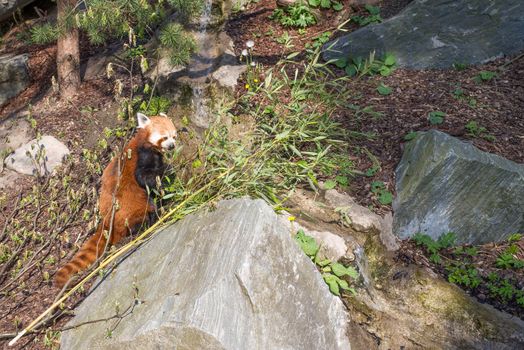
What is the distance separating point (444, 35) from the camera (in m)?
5.36

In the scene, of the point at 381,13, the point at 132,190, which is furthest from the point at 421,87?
the point at 132,190

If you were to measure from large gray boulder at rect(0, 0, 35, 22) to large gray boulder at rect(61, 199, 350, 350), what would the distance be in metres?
4.80

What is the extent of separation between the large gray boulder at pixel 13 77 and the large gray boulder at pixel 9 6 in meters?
0.91

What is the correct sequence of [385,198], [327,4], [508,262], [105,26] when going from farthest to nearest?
1. [327,4]
2. [105,26]
3. [385,198]
4. [508,262]

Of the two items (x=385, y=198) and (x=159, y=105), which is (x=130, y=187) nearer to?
(x=159, y=105)

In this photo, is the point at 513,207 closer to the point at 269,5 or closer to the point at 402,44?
the point at 402,44

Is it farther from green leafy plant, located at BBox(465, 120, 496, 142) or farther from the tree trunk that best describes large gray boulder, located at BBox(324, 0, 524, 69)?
the tree trunk

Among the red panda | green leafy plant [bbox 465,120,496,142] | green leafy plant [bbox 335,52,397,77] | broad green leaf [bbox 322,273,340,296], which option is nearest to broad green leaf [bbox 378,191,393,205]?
broad green leaf [bbox 322,273,340,296]

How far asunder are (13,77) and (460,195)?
4990 millimetres

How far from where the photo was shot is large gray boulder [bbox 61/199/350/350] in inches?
102

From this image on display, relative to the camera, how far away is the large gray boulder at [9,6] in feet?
21.6

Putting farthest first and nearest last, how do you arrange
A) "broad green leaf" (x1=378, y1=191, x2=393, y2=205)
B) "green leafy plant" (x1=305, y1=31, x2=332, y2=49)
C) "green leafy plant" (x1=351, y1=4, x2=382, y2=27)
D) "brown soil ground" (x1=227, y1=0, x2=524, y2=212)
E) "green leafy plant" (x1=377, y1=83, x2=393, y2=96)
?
1. "green leafy plant" (x1=351, y1=4, x2=382, y2=27)
2. "green leafy plant" (x1=305, y1=31, x2=332, y2=49)
3. "green leafy plant" (x1=377, y1=83, x2=393, y2=96)
4. "brown soil ground" (x1=227, y1=0, x2=524, y2=212)
5. "broad green leaf" (x1=378, y1=191, x2=393, y2=205)

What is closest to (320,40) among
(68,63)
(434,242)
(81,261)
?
(68,63)

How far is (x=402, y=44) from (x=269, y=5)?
174 centimetres
